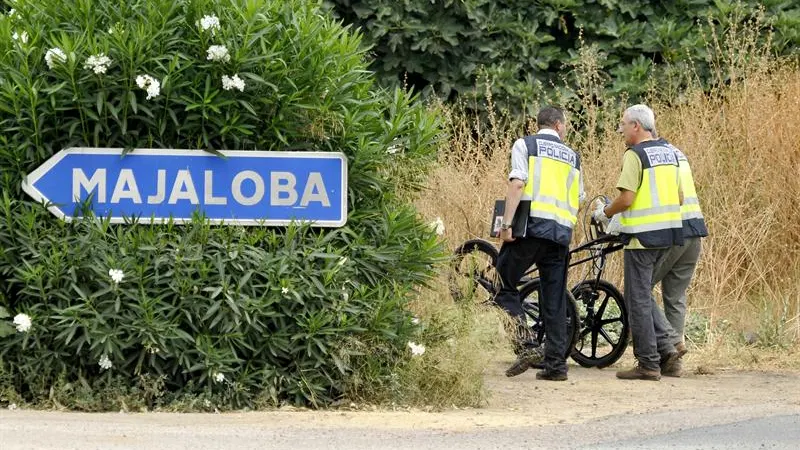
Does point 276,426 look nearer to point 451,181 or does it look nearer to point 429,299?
point 429,299

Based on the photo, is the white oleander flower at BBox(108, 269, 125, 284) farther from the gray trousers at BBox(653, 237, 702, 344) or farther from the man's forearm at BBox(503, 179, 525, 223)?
the gray trousers at BBox(653, 237, 702, 344)

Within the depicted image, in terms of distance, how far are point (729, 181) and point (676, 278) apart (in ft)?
10.6

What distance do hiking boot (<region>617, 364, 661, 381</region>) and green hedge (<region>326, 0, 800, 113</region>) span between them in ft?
19.8

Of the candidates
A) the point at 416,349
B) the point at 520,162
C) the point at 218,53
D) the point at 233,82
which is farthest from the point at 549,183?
the point at 218,53

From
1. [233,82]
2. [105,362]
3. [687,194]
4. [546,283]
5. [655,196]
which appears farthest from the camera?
[687,194]

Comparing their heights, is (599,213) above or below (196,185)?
above

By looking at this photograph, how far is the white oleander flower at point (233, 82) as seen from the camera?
26.1 ft

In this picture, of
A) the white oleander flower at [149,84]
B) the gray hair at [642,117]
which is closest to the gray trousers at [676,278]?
the gray hair at [642,117]

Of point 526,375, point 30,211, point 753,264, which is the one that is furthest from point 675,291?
point 30,211

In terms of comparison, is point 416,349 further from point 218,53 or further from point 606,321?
point 606,321

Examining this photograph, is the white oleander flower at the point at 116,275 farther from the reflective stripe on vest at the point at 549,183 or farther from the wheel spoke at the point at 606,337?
the wheel spoke at the point at 606,337

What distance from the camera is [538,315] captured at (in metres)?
10.9

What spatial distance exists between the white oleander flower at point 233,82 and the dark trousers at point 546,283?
2775mm

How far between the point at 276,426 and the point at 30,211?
1.94m
